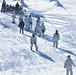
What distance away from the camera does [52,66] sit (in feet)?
83.0

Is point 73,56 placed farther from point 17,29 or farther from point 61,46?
point 17,29

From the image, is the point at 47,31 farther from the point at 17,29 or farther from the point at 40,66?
the point at 40,66

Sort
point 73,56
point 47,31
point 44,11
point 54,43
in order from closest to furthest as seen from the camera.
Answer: point 73,56, point 54,43, point 47,31, point 44,11

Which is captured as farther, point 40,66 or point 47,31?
point 47,31

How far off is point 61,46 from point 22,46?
4067mm

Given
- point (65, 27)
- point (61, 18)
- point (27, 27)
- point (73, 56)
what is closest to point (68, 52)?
point (73, 56)

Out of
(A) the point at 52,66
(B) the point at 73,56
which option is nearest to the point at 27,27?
(B) the point at 73,56

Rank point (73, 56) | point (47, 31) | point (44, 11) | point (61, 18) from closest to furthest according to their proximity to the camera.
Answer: point (73, 56), point (47, 31), point (61, 18), point (44, 11)

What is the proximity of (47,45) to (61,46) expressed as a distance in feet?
4.67

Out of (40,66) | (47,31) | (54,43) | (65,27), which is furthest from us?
(65,27)

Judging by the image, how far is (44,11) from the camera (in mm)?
53812

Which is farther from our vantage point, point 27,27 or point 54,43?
point 27,27

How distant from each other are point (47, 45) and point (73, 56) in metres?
3.35

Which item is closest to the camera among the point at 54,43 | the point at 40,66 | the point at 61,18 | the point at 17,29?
the point at 40,66
